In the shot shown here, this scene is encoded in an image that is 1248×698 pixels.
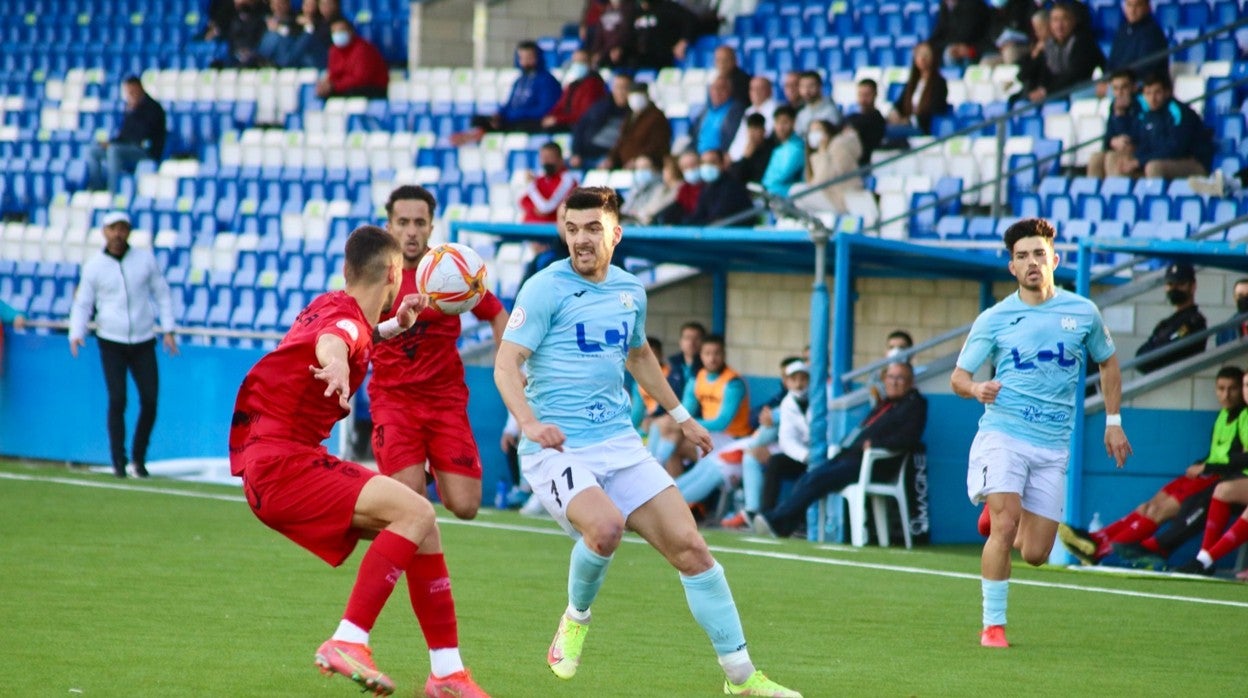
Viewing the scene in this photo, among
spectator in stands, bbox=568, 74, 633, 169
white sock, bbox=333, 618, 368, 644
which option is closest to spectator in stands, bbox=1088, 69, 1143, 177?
spectator in stands, bbox=568, 74, 633, 169

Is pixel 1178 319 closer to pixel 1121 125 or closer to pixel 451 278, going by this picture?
pixel 1121 125

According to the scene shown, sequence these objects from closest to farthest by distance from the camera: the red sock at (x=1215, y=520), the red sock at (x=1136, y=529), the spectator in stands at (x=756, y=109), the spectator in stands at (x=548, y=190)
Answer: the red sock at (x=1215, y=520) → the red sock at (x=1136, y=529) → the spectator in stands at (x=548, y=190) → the spectator in stands at (x=756, y=109)

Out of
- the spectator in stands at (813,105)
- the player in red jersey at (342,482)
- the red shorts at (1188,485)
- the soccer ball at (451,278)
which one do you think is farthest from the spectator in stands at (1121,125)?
the player in red jersey at (342,482)

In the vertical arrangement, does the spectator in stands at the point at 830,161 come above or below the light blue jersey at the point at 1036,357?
above

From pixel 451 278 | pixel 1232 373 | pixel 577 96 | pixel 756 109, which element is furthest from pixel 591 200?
pixel 577 96

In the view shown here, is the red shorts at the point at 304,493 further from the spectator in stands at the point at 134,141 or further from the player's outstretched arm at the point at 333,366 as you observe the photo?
the spectator in stands at the point at 134,141

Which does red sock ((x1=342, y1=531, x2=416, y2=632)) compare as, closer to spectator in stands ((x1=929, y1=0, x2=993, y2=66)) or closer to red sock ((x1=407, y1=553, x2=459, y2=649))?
red sock ((x1=407, y1=553, x2=459, y2=649))

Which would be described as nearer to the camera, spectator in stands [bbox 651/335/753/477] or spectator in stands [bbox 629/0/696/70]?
spectator in stands [bbox 651/335/753/477]

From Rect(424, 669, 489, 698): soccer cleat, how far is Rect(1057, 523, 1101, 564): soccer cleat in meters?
6.74

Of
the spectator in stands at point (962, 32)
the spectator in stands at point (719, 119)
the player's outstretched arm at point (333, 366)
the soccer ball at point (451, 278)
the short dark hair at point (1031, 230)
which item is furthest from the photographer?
the spectator in stands at point (962, 32)

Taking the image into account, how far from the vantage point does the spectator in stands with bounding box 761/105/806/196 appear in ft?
56.1

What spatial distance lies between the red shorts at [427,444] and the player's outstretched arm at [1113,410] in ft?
10.2

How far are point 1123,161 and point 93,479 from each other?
916 centimetres

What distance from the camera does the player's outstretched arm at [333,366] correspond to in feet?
19.6
